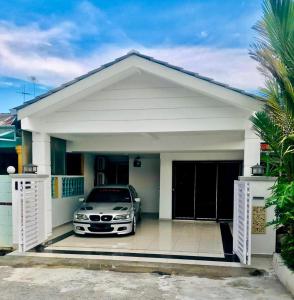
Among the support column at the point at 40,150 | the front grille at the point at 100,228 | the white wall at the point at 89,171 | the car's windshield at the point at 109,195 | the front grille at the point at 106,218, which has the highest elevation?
the support column at the point at 40,150

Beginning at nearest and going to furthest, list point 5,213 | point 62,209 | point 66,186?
1. point 5,213
2. point 62,209
3. point 66,186

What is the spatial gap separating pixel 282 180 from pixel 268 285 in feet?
5.80

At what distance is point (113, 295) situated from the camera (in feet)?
14.8

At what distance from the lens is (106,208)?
27.6 feet

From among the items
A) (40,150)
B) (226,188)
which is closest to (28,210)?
(40,150)

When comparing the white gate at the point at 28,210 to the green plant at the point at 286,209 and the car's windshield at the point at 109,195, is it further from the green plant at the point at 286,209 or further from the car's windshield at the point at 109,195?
the green plant at the point at 286,209

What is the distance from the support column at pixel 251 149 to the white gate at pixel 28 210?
5.02 meters

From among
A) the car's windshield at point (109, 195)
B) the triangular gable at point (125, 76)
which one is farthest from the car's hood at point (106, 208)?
the triangular gable at point (125, 76)

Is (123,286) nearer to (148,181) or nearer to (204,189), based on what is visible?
(204,189)

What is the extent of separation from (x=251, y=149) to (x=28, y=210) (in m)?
5.33

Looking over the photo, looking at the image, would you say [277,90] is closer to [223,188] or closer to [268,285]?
[268,285]

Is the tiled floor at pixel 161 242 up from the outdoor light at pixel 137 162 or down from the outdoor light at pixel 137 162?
down

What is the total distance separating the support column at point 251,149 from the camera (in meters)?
6.66

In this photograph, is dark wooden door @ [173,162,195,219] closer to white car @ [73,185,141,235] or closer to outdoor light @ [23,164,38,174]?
white car @ [73,185,141,235]
